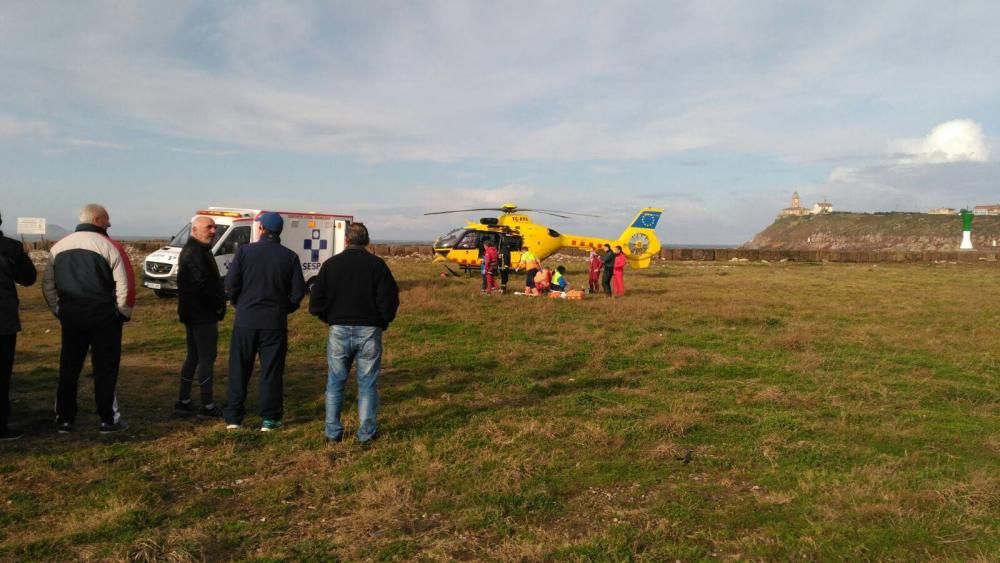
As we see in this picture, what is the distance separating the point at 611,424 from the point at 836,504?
6.97 ft

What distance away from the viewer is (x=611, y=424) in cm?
593

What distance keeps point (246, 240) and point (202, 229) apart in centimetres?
1127

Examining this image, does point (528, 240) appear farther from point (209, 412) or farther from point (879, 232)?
point (879, 232)

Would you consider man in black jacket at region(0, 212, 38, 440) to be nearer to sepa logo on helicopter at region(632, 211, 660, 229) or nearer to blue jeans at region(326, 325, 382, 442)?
blue jeans at region(326, 325, 382, 442)

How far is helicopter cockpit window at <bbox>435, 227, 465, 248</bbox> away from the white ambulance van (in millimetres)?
5357

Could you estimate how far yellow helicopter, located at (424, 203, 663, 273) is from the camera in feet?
72.9

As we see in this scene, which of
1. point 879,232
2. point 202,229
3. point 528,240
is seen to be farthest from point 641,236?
Result: point 879,232

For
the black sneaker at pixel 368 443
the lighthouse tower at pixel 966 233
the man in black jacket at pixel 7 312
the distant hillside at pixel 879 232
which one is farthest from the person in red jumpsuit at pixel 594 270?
the distant hillside at pixel 879 232

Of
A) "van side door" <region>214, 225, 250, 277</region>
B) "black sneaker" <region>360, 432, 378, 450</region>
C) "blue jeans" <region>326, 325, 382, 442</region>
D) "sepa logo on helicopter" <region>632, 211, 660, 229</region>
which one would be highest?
"sepa logo on helicopter" <region>632, 211, 660, 229</region>

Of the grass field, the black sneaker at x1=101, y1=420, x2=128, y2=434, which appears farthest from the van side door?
the black sneaker at x1=101, y1=420, x2=128, y2=434

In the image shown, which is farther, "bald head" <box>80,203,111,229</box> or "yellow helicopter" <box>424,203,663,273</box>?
"yellow helicopter" <box>424,203,663,273</box>

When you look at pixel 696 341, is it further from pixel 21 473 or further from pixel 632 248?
pixel 632 248

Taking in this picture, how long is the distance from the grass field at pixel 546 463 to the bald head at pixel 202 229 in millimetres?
1730

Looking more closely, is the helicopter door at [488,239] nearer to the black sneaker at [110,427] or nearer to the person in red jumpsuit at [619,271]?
the person in red jumpsuit at [619,271]
